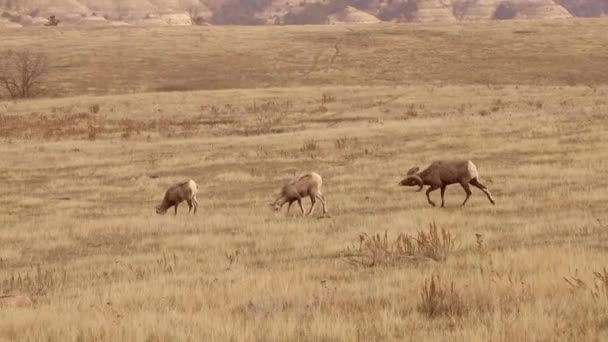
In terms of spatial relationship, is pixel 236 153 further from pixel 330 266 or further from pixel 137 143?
pixel 330 266

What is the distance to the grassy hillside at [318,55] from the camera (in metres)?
75.4

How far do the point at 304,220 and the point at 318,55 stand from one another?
240ft

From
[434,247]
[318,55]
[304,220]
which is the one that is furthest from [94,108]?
[434,247]

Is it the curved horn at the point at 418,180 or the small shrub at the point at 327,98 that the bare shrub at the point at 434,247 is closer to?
the curved horn at the point at 418,180

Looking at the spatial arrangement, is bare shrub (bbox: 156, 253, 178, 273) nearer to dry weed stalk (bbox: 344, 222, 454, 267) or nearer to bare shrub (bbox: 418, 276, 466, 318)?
dry weed stalk (bbox: 344, 222, 454, 267)

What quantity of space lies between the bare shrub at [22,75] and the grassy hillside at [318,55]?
1.59 m

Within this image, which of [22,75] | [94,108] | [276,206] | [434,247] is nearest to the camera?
[434,247]

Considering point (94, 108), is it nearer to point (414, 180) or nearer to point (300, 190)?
point (300, 190)

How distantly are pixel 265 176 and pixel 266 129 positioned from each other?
15.9 metres

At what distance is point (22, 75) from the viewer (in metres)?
73.1

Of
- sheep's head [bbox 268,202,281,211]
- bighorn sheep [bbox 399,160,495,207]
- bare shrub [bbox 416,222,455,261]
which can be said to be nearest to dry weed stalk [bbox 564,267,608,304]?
bare shrub [bbox 416,222,455,261]

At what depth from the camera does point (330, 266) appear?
11.8 metres

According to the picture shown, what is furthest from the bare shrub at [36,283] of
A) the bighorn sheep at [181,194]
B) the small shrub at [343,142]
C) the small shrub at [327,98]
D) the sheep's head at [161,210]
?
the small shrub at [327,98]

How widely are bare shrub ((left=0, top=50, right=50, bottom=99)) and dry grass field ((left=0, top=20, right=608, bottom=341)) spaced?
361 inches
